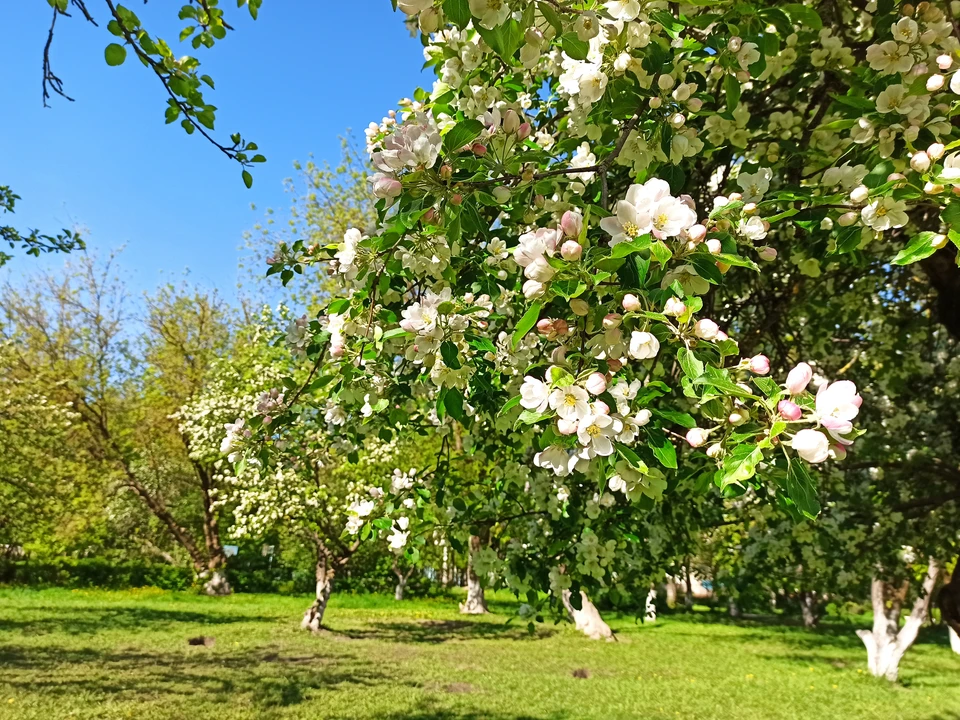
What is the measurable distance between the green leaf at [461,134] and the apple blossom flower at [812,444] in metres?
1.00

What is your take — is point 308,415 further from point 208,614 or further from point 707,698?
point 208,614

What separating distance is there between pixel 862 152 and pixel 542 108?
1.97 meters

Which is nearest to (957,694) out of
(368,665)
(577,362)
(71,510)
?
(368,665)

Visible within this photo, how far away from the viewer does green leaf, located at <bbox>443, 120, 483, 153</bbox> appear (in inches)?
60.5

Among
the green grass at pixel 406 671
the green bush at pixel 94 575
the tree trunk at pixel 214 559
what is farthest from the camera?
the tree trunk at pixel 214 559

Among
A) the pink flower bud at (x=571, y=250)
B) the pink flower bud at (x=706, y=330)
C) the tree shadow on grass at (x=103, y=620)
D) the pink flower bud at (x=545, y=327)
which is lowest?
the tree shadow on grass at (x=103, y=620)

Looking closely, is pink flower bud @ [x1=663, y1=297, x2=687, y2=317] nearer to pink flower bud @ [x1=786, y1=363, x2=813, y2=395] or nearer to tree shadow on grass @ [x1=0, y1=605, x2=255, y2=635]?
pink flower bud @ [x1=786, y1=363, x2=813, y2=395]

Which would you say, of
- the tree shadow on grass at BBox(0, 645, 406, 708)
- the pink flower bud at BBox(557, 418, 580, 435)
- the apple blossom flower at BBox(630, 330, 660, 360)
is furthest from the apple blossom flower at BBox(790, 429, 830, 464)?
the tree shadow on grass at BBox(0, 645, 406, 708)

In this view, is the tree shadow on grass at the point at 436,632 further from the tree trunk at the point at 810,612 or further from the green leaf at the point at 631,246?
the green leaf at the point at 631,246

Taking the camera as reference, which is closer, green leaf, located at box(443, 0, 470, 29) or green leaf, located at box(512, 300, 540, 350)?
green leaf, located at box(443, 0, 470, 29)

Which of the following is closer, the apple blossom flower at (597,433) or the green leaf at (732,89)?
the apple blossom flower at (597,433)

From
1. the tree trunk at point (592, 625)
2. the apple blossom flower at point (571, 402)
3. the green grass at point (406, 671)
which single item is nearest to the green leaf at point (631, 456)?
the apple blossom flower at point (571, 402)

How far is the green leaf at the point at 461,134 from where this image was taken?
154 cm

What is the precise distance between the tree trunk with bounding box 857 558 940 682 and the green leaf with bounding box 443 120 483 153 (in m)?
11.2
